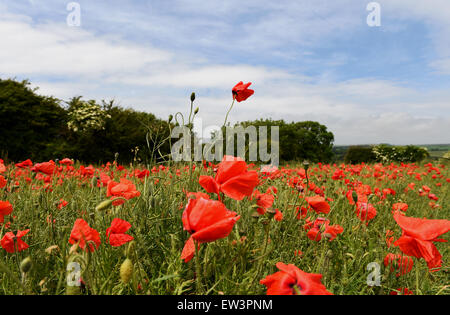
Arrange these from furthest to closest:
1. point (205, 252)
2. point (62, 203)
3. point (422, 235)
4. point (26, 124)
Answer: point (26, 124) < point (62, 203) < point (205, 252) < point (422, 235)

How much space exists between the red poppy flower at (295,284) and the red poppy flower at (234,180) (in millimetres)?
291

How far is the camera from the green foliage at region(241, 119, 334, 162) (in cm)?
1366

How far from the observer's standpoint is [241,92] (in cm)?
166

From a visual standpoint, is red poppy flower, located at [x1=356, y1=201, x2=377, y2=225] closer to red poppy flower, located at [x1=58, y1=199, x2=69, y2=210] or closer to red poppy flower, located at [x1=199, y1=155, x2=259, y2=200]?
red poppy flower, located at [x1=199, y1=155, x2=259, y2=200]

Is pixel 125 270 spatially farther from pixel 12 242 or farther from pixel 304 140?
pixel 304 140

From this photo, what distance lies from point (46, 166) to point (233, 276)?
64.3 inches

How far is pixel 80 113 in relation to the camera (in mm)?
9086


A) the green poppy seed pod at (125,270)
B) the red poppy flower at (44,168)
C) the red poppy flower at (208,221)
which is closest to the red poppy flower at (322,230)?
the red poppy flower at (208,221)

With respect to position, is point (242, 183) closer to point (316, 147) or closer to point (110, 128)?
point (110, 128)

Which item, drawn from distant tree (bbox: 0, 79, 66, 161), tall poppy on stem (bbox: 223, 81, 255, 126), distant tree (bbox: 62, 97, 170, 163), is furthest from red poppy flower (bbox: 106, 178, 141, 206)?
distant tree (bbox: 0, 79, 66, 161)

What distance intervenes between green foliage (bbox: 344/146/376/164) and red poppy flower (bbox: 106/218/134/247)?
1469 centimetres

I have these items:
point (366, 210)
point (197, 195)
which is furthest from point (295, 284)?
point (366, 210)

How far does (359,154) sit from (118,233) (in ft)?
52.3
